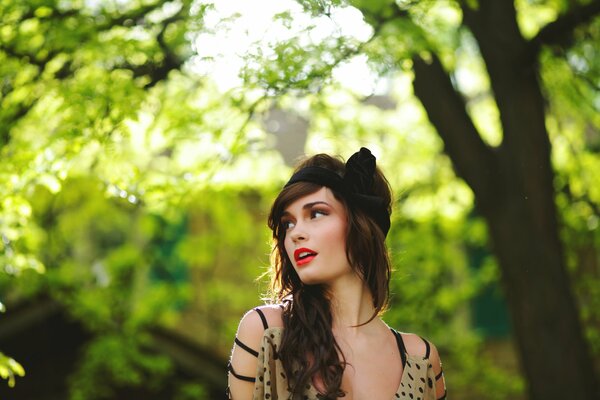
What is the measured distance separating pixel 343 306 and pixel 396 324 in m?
→ 6.07

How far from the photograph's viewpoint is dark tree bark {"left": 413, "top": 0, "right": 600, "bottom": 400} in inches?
243

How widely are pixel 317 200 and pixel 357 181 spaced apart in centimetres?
19

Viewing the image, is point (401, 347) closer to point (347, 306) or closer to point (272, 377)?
point (347, 306)

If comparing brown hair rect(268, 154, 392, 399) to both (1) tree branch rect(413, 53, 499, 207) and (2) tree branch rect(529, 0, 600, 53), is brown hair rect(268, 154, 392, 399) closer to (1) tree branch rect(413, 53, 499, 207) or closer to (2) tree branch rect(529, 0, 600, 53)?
(1) tree branch rect(413, 53, 499, 207)

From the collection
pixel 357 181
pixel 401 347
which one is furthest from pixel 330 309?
pixel 357 181

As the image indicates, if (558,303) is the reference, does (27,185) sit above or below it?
above

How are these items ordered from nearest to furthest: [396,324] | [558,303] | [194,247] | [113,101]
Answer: [113,101] → [558,303] → [396,324] → [194,247]

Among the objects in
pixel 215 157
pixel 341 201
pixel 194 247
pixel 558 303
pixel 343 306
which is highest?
pixel 341 201

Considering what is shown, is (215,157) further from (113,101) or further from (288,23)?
(288,23)

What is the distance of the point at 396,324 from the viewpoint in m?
9.20

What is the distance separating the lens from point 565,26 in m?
6.15

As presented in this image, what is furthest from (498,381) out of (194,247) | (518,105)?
(518,105)

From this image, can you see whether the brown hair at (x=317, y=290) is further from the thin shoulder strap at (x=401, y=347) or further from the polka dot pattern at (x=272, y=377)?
the thin shoulder strap at (x=401, y=347)

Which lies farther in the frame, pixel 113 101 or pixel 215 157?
pixel 215 157
